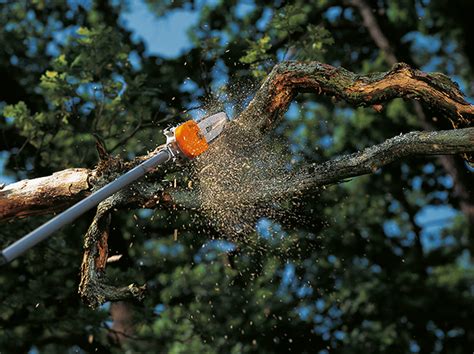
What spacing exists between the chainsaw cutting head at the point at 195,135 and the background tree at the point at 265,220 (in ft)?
3.58

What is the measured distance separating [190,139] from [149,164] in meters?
0.35

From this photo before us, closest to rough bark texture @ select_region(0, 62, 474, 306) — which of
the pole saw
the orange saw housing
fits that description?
the pole saw

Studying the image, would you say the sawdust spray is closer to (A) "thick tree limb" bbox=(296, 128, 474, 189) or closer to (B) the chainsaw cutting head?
(A) "thick tree limb" bbox=(296, 128, 474, 189)

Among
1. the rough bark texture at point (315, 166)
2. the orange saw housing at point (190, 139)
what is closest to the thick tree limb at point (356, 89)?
the rough bark texture at point (315, 166)

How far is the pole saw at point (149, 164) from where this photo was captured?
9.66 ft

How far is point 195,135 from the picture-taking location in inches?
145

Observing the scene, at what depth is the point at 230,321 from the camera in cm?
955

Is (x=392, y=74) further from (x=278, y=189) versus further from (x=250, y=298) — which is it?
(x=250, y=298)

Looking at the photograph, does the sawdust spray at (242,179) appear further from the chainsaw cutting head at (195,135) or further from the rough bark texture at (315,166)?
the chainsaw cutting head at (195,135)

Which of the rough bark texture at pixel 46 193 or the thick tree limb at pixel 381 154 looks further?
the rough bark texture at pixel 46 193

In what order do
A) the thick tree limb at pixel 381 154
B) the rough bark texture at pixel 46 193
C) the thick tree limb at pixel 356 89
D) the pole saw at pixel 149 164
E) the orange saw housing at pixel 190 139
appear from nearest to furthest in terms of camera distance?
the pole saw at pixel 149 164, the orange saw housing at pixel 190 139, the thick tree limb at pixel 381 154, the thick tree limb at pixel 356 89, the rough bark texture at pixel 46 193

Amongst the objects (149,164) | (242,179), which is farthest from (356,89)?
(149,164)

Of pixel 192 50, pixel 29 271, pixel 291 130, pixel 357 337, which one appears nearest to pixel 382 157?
pixel 291 130

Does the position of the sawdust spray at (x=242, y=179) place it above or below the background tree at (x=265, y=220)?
above
